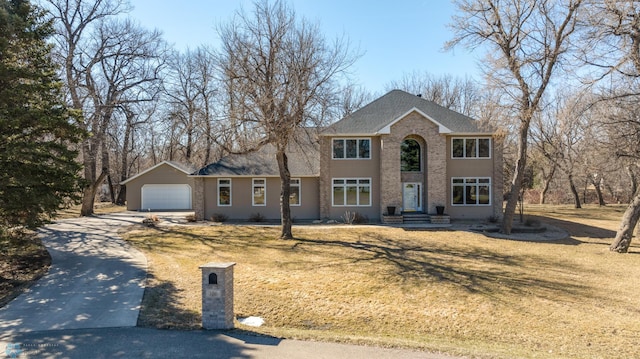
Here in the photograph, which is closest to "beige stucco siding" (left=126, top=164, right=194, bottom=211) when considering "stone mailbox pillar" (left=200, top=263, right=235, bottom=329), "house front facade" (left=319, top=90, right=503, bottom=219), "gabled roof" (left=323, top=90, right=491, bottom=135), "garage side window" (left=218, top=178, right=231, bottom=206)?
"garage side window" (left=218, top=178, right=231, bottom=206)

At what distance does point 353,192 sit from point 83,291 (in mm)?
15649

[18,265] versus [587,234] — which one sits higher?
[18,265]

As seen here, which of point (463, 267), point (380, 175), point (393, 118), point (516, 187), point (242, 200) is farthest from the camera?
point (242, 200)

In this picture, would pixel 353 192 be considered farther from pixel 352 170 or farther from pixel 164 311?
pixel 164 311

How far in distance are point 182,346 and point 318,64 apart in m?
12.8

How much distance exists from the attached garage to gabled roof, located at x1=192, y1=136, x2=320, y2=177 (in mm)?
8117

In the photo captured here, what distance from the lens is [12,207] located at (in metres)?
9.58

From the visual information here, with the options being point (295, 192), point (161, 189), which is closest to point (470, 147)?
point (295, 192)

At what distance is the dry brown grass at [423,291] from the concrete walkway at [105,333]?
1.43 feet

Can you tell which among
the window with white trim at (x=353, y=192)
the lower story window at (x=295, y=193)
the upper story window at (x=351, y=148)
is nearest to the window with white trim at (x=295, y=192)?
the lower story window at (x=295, y=193)

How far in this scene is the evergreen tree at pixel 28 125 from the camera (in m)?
9.45

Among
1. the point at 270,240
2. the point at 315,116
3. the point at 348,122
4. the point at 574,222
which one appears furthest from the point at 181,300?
the point at 574,222

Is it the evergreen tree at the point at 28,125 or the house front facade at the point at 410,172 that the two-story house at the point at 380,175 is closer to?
the house front facade at the point at 410,172

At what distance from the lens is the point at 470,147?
894 inches
